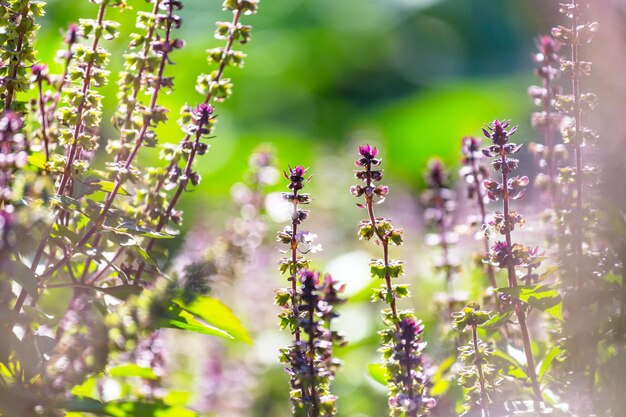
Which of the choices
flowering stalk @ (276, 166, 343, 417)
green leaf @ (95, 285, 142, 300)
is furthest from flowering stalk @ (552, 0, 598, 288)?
green leaf @ (95, 285, 142, 300)

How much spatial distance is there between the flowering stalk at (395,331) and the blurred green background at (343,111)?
78cm

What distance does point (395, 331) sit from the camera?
4.70 feet

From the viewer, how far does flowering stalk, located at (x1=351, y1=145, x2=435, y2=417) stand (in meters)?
1.37

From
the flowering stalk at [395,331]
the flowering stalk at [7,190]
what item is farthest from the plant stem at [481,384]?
the flowering stalk at [7,190]

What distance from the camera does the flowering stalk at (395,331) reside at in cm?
137

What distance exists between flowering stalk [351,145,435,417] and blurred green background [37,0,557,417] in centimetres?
78

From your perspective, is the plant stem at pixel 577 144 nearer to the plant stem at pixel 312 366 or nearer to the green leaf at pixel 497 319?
the green leaf at pixel 497 319

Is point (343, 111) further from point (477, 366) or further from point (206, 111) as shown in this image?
point (477, 366)

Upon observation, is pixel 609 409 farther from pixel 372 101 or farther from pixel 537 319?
pixel 372 101

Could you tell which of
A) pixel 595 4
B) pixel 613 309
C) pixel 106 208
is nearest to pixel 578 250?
pixel 613 309

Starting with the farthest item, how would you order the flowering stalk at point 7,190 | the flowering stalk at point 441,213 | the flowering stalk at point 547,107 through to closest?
the flowering stalk at point 441,213 → the flowering stalk at point 547,107 → the flowering stalk at point 7,190

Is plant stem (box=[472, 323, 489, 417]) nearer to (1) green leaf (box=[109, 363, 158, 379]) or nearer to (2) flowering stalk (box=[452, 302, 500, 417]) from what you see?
(2) flowering stalk (box=[452, 302, 500, 417])

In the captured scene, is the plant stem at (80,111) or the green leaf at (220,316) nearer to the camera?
the plant stem at (80,111)

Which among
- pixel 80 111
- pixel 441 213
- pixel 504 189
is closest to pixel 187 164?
pixel 80 111
